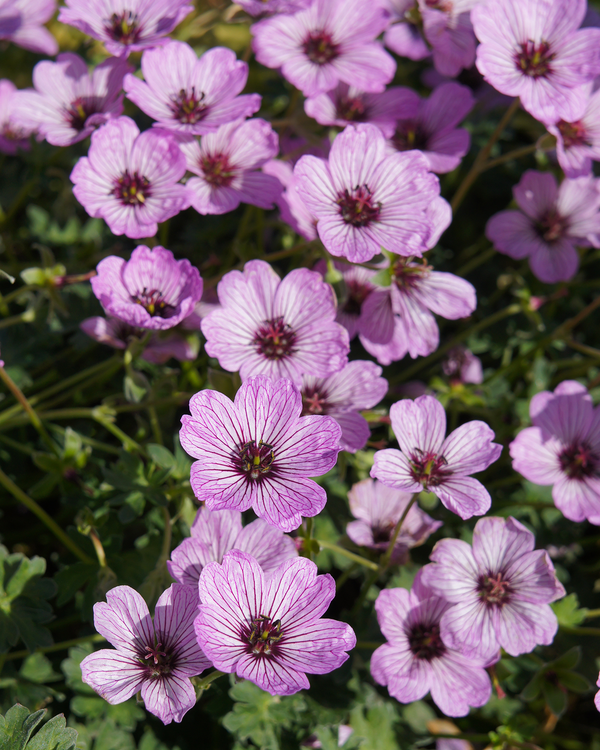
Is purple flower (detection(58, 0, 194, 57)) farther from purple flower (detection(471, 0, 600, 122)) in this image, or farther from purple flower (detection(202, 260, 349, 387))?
purple flower (detection(471, 0, 600, 122))

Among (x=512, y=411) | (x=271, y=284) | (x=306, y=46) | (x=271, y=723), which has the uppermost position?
(x=306, y=46)

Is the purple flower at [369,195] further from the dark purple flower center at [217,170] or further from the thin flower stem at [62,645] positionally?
the thin flower stem at [62,645]

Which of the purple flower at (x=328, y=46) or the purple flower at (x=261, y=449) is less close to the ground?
the purple flower at (x=328, y=46)

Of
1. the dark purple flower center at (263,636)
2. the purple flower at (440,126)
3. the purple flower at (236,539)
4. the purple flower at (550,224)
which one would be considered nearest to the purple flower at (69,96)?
the purple flower at (440,126)

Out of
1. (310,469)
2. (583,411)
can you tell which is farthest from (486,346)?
(310,469)

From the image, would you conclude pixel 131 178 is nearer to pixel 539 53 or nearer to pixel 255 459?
pixel 255 459

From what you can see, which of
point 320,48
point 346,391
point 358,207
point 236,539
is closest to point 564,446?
point 346,391

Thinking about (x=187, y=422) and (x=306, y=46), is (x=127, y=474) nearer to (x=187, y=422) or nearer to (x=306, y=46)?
(x=187, y=422)

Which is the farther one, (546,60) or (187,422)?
(546,60)

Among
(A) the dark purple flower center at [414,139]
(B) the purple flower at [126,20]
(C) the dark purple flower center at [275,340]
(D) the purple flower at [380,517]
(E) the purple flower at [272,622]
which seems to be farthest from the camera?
(A) the dark purple flower center at [414,139]
